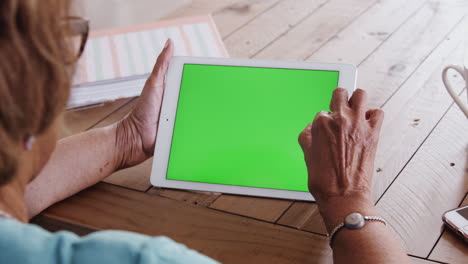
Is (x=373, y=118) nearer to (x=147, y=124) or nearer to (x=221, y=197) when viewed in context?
(x=221, y=197)

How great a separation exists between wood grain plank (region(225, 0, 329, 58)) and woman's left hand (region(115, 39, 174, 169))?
27 centimetres

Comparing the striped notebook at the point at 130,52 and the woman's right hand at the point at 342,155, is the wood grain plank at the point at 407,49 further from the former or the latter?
the striped notebook at the point at 130,52

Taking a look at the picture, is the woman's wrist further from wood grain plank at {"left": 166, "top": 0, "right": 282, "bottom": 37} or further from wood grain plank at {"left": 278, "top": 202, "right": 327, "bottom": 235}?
wood grain plank at {"left": 166, "top": 0, "right": 282, "bottom": 37}

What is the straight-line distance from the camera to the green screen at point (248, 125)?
0.99m

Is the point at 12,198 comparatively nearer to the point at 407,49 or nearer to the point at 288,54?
the point at 288,54

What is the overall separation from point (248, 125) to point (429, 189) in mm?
309

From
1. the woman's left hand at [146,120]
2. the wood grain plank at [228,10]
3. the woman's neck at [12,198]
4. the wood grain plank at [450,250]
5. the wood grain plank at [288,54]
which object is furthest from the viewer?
the wood grain plank at [228,10]

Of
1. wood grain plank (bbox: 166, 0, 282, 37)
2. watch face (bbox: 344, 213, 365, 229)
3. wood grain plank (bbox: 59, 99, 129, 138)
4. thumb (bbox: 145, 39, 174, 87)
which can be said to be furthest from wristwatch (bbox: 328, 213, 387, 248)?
wood grain plank (bbox: 166, 0, 282, 37)

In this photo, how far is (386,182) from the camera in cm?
Answer: 97

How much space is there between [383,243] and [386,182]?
0.59 ft

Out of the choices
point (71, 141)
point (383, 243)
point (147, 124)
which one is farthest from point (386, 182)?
point (71, 141)

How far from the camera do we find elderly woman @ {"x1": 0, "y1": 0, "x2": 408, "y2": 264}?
0.52 meters

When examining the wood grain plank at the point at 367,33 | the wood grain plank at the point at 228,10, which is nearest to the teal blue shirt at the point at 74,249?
the wood grain plank at the point at 367,33

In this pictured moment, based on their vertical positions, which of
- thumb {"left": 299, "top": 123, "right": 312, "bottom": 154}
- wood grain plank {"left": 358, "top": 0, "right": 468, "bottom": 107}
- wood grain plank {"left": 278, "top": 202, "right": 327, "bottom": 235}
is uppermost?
thumb {"left": 299, "top": 123, "right": 312, "bottom": 154}
